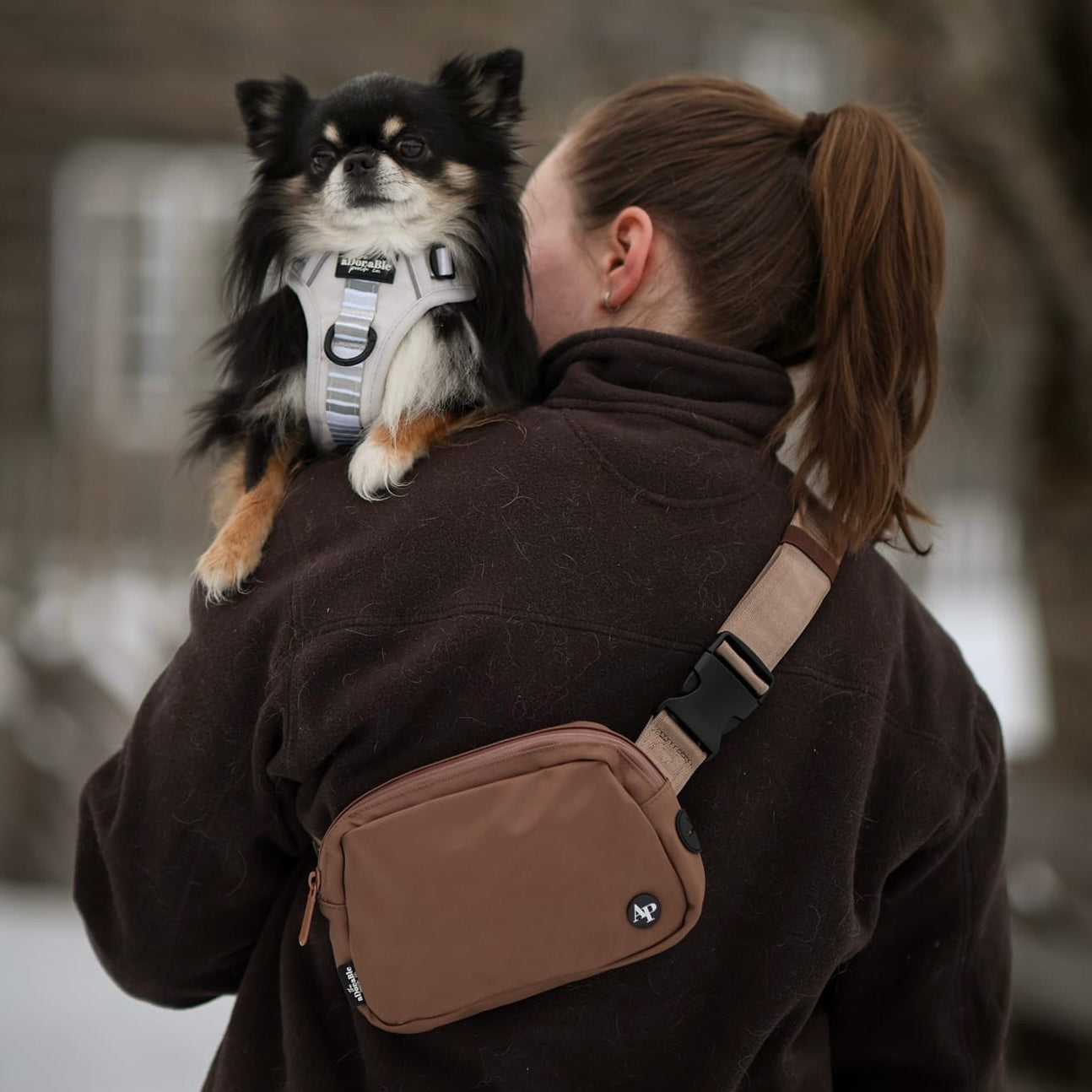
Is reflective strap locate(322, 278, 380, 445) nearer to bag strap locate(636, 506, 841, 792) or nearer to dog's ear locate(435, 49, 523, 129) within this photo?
dog's ear locate(435, 49, 523, 129)

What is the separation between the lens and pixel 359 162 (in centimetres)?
162

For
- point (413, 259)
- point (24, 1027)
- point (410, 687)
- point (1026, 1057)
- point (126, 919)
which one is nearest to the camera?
point (410, 687)

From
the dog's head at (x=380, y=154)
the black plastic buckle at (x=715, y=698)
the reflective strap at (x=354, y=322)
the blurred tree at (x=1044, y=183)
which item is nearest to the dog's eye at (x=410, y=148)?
the dog's head at (x=380, y=154)

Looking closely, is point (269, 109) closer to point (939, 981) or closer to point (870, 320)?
point (870, 320)

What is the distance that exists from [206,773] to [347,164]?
826 mm

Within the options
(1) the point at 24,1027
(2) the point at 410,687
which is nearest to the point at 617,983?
(2) the point at 410,687

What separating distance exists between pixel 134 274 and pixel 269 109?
7.23 meters

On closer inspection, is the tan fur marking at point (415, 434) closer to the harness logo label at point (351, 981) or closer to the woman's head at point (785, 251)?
the woman's head at point (785, 251)

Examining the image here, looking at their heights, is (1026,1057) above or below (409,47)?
below

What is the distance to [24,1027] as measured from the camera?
3777 mm

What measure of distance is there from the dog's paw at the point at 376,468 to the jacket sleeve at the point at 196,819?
15 centimetres

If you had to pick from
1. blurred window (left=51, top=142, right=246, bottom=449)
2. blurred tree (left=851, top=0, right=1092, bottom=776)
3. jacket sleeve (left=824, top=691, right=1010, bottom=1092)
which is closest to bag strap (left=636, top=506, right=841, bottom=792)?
jacket sleeve (left=824, top=691, right=1010, bottom=1092)

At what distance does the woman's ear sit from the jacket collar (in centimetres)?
14

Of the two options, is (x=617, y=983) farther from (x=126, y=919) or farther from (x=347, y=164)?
(x=347, y=164)
